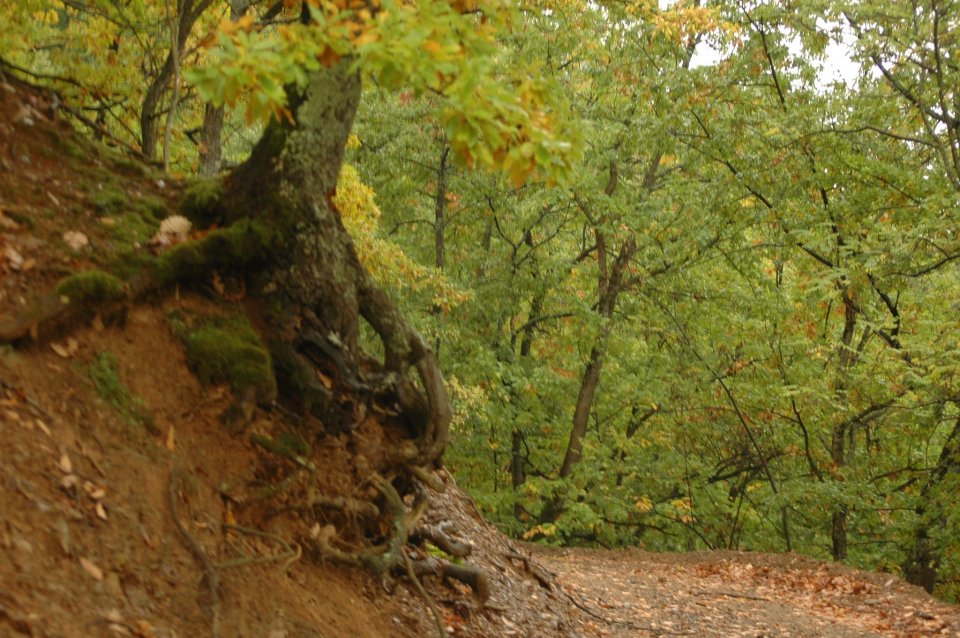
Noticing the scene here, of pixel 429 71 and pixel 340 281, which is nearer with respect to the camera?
pixel 429 71

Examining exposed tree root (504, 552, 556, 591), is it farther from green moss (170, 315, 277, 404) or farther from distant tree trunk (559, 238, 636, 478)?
distant tree trunk (559, 238, 636, 478)

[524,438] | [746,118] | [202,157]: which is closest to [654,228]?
[746,118]

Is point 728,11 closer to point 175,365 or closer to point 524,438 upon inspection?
point 524,438

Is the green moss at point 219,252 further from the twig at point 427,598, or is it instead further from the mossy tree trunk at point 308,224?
the twig at point 427,598

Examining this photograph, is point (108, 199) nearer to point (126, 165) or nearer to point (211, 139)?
point (126, 165)

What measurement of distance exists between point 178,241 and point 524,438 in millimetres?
16872

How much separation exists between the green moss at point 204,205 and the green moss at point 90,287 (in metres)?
1.12

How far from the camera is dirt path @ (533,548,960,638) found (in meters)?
9.10

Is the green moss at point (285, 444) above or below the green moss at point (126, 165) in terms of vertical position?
below

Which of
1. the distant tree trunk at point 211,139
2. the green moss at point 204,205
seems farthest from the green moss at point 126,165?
the distant tree trunk at point 211,139

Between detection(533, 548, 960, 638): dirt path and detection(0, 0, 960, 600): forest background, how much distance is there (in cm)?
157

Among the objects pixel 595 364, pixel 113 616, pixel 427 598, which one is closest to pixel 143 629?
pixel 113 616

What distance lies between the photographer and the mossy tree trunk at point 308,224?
18.4 feet

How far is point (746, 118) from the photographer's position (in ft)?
51.9
